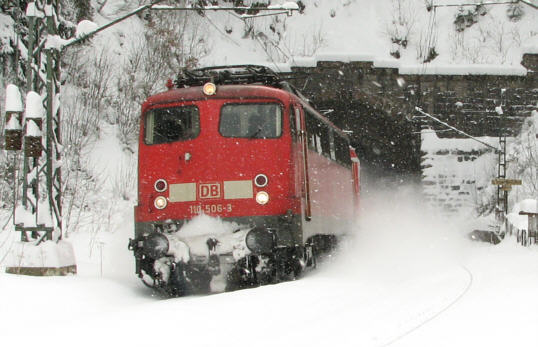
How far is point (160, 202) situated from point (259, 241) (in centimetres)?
160

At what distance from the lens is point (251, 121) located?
1016 cm

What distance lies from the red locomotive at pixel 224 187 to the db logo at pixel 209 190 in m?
0.01

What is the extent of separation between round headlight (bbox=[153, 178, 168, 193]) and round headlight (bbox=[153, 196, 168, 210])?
4.6 inches

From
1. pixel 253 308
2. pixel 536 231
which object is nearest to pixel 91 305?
pixel 253 308

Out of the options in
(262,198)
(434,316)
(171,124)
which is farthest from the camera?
(171,124)

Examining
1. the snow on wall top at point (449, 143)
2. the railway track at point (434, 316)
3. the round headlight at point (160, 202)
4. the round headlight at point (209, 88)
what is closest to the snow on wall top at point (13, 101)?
the round headlight at point (160, 202)

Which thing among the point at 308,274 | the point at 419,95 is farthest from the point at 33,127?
the point at 419,95

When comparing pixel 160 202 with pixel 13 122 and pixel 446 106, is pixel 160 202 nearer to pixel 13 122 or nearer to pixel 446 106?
pixel 13 122

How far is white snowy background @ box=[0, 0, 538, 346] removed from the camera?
640 cm

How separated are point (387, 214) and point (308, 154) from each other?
62.2 ft

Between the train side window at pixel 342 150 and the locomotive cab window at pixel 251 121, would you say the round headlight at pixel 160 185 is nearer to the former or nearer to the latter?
the locomotive cab window at pixel 251 121

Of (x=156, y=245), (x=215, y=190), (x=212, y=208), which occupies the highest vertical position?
(x=215, y=190)

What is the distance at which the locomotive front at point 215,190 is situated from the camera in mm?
9539

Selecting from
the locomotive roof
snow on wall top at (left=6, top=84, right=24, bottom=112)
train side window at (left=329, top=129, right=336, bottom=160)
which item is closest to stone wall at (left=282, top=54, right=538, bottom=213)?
train side window at (left=329, top=129, right=336, bottom=160)
